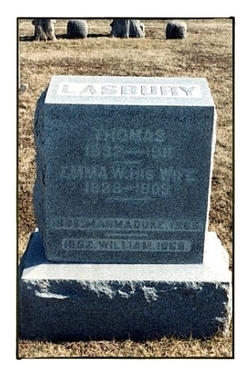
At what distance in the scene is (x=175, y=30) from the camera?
535 inches

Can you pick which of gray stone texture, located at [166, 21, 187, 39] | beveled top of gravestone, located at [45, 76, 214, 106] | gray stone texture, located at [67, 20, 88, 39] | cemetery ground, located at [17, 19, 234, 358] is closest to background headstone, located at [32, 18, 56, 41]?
cemetery ground, located at [17, 19, 234, 358]

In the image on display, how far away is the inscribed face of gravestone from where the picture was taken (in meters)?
4.16

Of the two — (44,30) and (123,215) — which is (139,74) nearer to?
(44,30)

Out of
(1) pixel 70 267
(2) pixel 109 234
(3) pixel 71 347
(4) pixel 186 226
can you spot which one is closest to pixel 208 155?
(4) pixel 186 226

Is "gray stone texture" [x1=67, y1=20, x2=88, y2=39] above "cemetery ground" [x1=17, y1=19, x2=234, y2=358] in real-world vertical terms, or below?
above

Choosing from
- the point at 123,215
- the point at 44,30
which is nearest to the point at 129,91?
the point at 123,215

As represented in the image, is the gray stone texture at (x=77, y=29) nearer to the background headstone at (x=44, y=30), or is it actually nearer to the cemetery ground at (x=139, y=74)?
the cemetery ground at (x=139, y=74)

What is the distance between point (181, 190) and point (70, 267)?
2.73 ft

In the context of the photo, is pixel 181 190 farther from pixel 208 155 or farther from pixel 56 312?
pixel 56 312

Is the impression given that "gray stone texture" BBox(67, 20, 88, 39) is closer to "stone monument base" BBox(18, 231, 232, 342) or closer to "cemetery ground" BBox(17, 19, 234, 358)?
"cemetery ground" BBox(17, 19, 234, 358)

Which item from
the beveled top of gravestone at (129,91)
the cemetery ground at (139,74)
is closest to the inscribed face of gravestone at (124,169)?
the beveled top of gravestone at (129,91)

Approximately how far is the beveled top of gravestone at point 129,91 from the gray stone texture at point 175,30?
9.27 m

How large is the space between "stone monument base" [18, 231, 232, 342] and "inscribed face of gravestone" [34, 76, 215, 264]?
104 mm

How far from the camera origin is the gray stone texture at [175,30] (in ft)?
44.4
